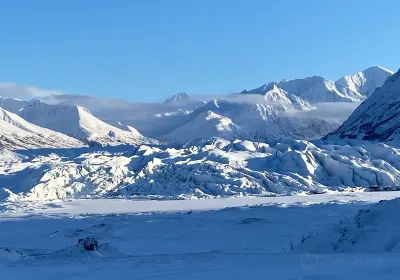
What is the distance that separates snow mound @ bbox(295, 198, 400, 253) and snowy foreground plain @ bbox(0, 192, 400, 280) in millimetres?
35

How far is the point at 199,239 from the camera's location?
23078mm

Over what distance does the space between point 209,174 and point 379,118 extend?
113m

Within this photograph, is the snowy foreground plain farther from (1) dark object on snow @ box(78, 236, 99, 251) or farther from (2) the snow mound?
(1) dark object on snow @ box(78, 236, 99, 251)

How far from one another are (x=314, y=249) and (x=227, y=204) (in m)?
23.3

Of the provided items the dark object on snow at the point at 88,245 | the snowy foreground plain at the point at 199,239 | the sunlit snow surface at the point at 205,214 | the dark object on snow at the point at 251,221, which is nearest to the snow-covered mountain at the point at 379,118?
the sunlit snow surface at the point at 205,214

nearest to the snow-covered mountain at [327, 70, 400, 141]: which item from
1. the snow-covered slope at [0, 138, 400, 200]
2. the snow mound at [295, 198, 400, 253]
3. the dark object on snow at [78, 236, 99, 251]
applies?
the snow-covered slope at [0, 138, 400, 200]

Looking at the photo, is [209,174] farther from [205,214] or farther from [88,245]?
[88,245]

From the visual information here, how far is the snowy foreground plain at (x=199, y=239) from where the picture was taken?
9133mm

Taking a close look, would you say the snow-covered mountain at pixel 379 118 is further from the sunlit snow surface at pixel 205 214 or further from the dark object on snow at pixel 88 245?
the dark object on snow at pixel 88 245

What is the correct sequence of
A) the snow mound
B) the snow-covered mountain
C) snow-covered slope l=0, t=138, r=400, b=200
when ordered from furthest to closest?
the snow-covered mountain → snow-covered slope l=0, t=138, r=400, b=200 → the snow mound

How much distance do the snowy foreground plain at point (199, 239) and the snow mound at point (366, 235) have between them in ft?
0.12

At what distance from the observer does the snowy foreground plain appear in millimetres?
9133

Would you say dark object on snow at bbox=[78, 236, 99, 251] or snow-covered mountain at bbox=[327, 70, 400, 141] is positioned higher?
snow-covered mountain at bbox=[327, 70, 400, 141]

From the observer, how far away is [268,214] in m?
30.3
